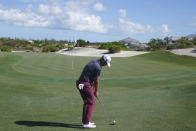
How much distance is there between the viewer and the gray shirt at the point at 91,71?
6285 millimetres

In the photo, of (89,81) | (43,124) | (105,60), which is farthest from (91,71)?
(43,124)

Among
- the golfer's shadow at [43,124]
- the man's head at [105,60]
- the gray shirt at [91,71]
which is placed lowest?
the golfer's shadow at [43,124]

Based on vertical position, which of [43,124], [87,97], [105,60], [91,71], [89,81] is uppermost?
[105,60]

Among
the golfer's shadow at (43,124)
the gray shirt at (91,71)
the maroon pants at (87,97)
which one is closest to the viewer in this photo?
the gray shirt at (91,71)

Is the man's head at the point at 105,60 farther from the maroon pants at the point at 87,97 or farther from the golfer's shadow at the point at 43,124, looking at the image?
the golfer's shadow at the point at 43,124

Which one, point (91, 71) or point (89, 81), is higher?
point (91, 71)

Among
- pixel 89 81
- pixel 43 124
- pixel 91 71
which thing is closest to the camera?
pixel 91 71

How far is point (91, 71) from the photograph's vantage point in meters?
6.32

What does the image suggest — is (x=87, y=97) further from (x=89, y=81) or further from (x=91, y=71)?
(x=91, y=71)

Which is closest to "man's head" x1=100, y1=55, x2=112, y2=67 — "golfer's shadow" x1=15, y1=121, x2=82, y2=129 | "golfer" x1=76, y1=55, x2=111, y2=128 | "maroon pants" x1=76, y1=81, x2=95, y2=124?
"golfer" x1=76, y1=55, x2=111, y2=128

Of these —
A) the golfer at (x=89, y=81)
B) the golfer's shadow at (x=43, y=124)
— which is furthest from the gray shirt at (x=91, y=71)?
the golfer's shadow at (x=43, y=124)

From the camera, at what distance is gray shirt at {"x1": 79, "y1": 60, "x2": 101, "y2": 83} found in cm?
629

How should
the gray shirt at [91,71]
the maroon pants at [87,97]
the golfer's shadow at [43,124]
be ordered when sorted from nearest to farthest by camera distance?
the gray shirt at [91,71], the maroon pants at [87,97], the golfer's shadow at [43,124]

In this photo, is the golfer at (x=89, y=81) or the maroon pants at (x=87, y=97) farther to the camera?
the maroon pants at (x=87, y=97)
